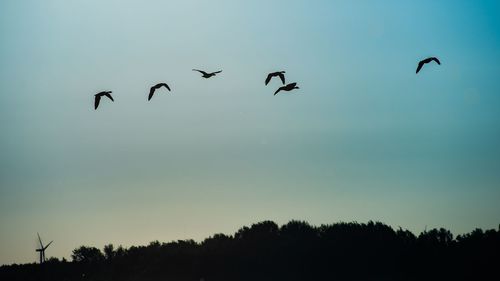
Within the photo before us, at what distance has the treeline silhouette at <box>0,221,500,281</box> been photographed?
7250cm

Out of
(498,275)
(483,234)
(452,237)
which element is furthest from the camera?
(452,237)

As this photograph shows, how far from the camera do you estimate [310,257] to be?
89.3 meters

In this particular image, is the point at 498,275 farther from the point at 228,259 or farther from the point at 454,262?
the point at 228,259

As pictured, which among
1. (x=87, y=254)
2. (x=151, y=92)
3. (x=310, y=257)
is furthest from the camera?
(x=87, y=254)

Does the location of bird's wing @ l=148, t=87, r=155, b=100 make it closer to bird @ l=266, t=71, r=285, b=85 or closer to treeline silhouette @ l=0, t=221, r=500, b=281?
bird @ l=266, t=71, r=285, b=85

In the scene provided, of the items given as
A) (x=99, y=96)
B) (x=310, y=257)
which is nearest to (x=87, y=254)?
(x=310, y=257)

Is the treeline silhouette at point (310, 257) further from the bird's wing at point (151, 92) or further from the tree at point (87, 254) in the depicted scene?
the bird's wing at point (151, 92)

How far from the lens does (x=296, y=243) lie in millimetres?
96000

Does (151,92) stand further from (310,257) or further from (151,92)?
(310,257)

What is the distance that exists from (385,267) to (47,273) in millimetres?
68550

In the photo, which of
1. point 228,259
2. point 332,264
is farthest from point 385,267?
point 228,259

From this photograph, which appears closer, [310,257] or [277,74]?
[277,74]

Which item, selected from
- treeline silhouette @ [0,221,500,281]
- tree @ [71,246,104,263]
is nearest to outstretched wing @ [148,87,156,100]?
treeline silhouette @ [0,221,500,281]

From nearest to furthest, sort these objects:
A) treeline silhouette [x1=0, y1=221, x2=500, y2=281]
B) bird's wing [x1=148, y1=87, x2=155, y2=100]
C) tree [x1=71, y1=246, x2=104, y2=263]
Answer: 1. bird's wing [x1=148, y1=87, x2=155, y2=100]
2. treeline silhouette [x1=0, y1=221, x2=500, y2=281]
3. tree [x1=71, y1=246, x2=104, y2=263]
